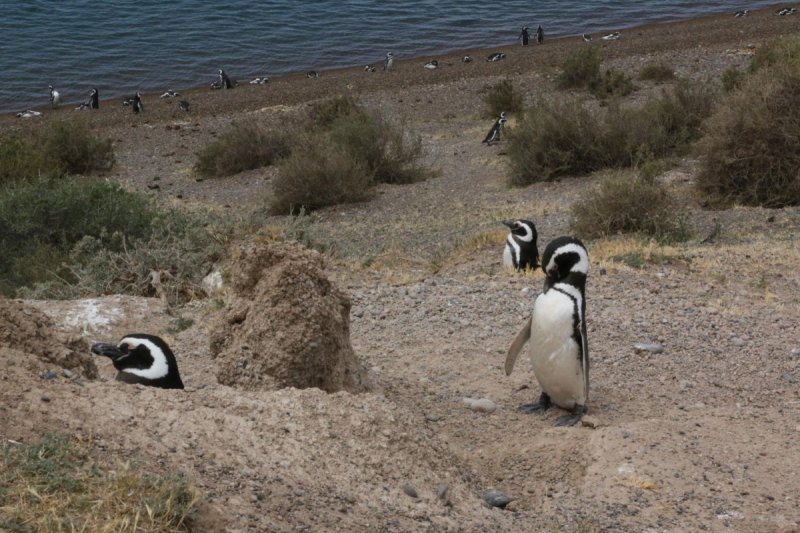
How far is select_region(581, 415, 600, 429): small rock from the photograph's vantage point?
522 cm

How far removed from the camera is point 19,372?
12.3ft

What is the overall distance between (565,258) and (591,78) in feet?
58.8

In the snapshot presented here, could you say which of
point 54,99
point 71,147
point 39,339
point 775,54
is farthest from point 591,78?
point 39,339

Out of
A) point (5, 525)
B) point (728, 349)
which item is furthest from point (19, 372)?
point (728, 349)

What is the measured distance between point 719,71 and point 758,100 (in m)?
11.9

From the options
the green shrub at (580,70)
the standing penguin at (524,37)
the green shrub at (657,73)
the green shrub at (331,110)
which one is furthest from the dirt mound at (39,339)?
the standing penguin at (524,37)

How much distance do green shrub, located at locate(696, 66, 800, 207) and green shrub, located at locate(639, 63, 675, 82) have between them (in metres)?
10.9

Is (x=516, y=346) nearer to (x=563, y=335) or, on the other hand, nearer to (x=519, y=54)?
(x=563, y=335)

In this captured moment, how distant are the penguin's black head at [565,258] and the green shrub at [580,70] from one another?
17.8 m

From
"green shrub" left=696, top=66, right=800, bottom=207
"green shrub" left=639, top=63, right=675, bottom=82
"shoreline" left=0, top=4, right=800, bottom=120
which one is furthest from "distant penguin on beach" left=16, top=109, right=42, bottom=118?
"green shrub" left=696, top=66, right=800, bottom=207

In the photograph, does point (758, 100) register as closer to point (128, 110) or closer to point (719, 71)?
point (719, 71)

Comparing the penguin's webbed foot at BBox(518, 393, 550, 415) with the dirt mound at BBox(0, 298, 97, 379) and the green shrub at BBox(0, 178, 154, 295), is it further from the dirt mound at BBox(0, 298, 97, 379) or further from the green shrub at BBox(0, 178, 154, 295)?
the green shrub at BBox(0, 178, 154, 295)

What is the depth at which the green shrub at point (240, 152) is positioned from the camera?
1789 cm

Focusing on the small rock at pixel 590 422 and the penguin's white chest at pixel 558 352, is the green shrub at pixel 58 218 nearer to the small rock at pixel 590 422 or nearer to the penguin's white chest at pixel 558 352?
the penguin's white chest at pixel 558 352
